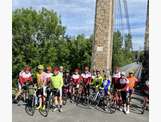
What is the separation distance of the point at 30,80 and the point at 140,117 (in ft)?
15.6

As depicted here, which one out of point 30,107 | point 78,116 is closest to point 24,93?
point 30,107

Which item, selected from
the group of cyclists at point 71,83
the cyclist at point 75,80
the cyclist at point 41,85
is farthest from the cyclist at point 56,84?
the cyclist at point 75,80

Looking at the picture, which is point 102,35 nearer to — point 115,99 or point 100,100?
point 100,100

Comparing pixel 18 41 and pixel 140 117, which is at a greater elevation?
pixel 18 41

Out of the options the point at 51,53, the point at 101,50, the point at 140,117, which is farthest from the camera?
the point at 51,53

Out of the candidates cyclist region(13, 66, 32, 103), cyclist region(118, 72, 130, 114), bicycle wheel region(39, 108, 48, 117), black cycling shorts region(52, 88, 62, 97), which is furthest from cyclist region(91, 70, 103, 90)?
bicycle wheel region(39, 108, 48, 117)

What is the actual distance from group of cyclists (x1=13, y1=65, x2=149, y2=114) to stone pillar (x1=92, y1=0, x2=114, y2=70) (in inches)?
213

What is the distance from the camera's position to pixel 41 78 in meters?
15.5

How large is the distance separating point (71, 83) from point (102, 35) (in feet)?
22.3

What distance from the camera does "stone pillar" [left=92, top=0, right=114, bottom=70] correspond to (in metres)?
23.7

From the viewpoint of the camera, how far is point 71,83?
1792 centimetres
